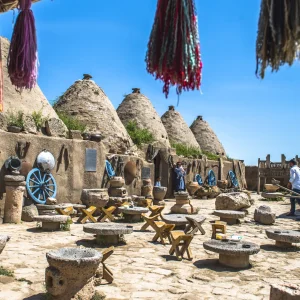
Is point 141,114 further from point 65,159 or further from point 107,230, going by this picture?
point 107,230

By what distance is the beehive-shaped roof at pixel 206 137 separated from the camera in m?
28.5

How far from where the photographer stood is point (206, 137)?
95.5 ft

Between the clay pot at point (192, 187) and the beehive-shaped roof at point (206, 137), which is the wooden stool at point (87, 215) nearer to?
the clay pot at point (192, 187)

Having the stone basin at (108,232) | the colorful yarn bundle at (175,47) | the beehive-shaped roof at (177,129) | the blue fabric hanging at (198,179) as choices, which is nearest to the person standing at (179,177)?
the blue fabric hanging at (198,179)

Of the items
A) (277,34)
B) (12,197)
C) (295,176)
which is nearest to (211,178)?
(295,176)

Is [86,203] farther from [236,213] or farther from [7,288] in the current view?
[7,288]

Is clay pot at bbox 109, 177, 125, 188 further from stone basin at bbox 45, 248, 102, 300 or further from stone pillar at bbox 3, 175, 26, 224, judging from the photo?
stone basin at bbox 45, 248, 102, 300

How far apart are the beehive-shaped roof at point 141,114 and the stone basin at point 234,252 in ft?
48.4

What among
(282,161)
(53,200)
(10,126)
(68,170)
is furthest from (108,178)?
(282,161)

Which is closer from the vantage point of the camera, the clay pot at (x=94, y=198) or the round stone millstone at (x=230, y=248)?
the round stone millstone at (x=230, y=248)

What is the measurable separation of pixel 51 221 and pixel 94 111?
28.7 ft

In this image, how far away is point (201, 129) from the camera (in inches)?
1174

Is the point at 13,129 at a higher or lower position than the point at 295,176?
higher

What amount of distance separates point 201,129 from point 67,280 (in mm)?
26427
